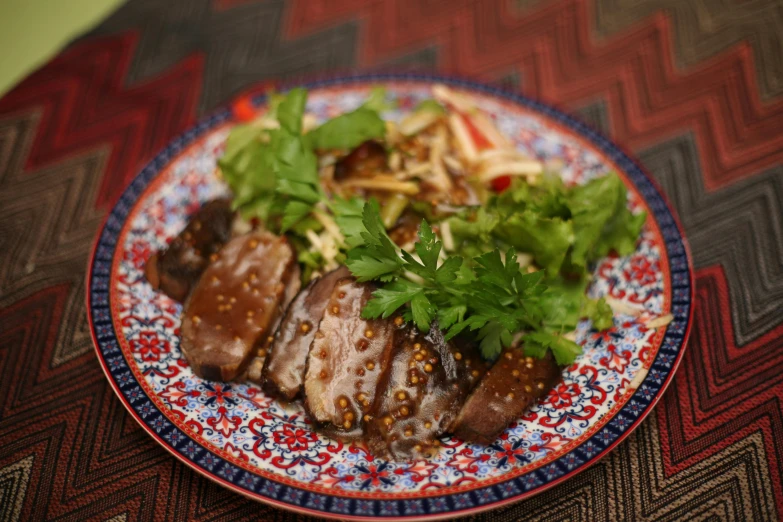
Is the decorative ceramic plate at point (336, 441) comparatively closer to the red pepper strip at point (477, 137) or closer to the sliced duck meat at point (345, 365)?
the sliced duck meat at point (345, 365)

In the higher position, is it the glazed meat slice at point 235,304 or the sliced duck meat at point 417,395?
the glazed meat slice at point 235,304

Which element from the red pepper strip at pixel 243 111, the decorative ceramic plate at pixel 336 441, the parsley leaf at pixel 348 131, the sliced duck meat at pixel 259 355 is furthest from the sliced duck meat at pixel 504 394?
the red pepper strip at pixel 243 111

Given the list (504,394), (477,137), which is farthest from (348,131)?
(504,394)

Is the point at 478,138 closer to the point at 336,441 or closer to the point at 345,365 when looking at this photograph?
the point at 345,365

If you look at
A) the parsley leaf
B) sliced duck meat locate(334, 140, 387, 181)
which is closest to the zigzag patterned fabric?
the parsley leaf

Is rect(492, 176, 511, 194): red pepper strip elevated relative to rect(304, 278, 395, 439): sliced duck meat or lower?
elevated

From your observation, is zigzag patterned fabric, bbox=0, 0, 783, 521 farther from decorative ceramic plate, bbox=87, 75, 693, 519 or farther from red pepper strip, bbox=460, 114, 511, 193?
red pepper strip, bbox=460, 114, 511, 193

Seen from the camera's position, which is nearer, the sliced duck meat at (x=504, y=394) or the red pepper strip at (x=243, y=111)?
the sliced duck meat at (x=504, y=394)
